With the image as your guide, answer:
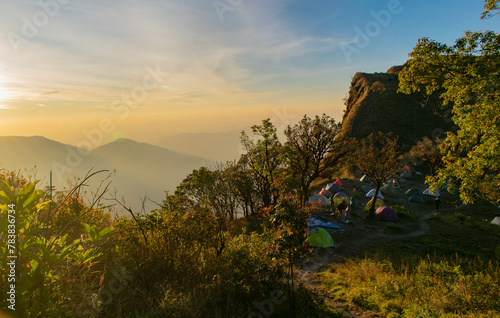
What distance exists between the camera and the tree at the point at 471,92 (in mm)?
9500

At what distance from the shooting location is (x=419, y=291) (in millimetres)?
7934

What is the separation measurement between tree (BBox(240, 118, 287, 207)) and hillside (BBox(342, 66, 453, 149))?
144 ft

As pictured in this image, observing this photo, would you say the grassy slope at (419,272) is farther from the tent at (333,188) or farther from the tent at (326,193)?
the tent at (333,188)

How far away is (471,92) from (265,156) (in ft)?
47.8

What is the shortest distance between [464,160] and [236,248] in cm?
1060

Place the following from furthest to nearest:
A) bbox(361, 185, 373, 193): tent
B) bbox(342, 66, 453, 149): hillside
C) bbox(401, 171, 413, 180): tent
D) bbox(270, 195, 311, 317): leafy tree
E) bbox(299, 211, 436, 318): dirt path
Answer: bbox(342, 66, 453, 149): hillside, bbox(401, 171, 413, 180): tent, bbox(361, 185, 373, 193): tent, bbox(299, 211, 436, 318): dirt path, bbox(270, 195, 311, 317): leafy tree

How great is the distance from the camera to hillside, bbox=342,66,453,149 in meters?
60.2

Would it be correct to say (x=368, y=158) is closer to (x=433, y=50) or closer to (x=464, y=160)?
(x=464, y=160)

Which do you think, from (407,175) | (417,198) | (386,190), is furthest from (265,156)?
(407,175)
